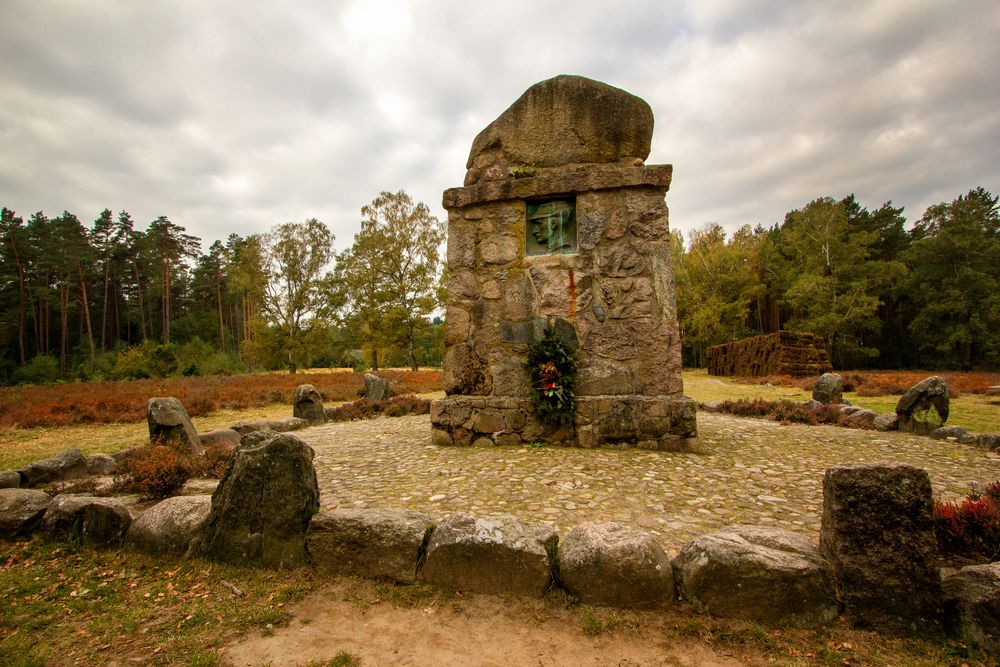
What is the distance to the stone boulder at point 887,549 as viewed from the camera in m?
2.21

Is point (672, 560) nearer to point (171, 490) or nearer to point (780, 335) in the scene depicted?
point (171, 490)

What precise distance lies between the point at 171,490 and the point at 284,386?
16183mm

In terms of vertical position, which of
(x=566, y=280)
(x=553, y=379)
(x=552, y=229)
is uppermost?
(x=552, y=229)

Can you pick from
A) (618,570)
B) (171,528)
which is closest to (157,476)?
(171,528)

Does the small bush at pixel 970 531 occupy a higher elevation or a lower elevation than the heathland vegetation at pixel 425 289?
lower

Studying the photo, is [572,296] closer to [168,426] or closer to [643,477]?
[643,477]

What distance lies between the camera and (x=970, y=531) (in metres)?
2.66

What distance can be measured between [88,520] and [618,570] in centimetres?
407

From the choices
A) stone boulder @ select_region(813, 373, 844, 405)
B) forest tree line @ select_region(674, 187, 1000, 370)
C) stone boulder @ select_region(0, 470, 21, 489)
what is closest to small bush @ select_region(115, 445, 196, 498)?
stone boulder @ select_region(0, 470, 21, 489)

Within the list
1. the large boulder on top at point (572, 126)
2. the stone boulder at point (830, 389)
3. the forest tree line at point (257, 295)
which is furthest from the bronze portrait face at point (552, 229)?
the forest tree line at point (257, 295)

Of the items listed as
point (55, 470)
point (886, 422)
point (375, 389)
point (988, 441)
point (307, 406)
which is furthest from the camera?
point (375, 389)

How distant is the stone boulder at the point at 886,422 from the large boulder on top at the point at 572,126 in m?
6.20

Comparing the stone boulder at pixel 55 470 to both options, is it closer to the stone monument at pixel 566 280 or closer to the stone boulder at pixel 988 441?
the stone monument at pixel 566 280

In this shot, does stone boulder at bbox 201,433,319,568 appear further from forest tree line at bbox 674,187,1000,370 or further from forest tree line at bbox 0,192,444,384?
forest tree line at bbox 674,187,1000,370
